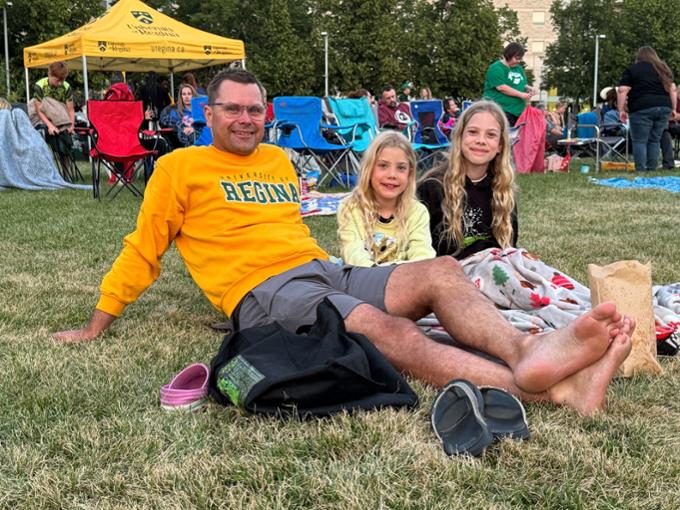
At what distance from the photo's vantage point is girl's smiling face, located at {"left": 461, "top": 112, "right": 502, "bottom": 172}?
3.67 m

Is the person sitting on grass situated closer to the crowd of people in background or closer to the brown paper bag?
the crowd of people in background

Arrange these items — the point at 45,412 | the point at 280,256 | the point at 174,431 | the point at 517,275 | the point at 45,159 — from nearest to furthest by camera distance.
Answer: the point at 174,431
the point at 45,412
the point at 280,256
the point at 517,275
the point at 45,159

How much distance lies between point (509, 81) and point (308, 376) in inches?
340

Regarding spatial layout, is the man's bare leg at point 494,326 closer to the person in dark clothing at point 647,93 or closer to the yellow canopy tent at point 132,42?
the person in dark clothing at point 647,93

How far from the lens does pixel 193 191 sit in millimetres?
2949

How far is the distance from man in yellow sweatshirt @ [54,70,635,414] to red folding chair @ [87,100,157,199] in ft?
17.2

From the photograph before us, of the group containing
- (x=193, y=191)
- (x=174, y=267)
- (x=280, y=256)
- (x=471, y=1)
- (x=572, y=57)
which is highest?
(x=471, y=1)

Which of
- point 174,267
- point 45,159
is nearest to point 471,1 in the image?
point 45,159

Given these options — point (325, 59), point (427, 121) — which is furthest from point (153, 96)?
point (325, 59)

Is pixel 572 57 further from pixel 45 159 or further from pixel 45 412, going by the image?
pixel 45 412

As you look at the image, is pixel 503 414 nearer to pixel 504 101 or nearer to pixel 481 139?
pixel 481 139

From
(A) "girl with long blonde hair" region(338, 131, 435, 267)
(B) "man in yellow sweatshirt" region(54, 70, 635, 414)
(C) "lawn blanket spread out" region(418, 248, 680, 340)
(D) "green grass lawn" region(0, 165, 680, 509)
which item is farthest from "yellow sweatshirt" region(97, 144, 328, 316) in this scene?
(C) "lawn blanket spread out" region(418, 248, 680, 340)

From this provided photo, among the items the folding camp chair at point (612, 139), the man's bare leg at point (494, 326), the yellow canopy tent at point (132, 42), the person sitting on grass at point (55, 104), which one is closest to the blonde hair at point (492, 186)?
the man's bare leg at point (494, 326)

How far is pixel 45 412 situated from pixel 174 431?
455 millimetres
